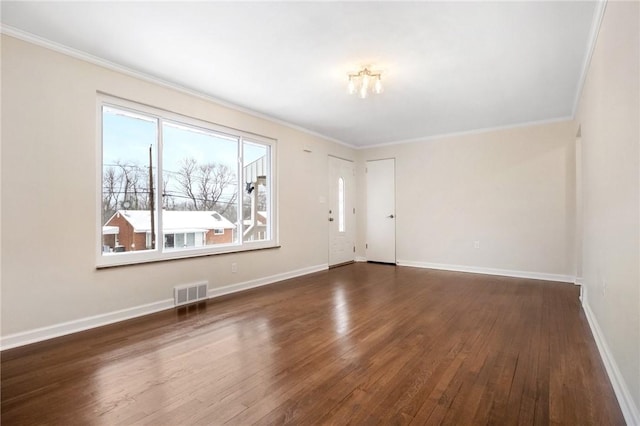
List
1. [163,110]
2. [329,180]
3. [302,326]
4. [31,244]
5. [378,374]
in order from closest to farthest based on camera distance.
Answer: [378,374], [31,244], [302,326], [163,110], [329,180]

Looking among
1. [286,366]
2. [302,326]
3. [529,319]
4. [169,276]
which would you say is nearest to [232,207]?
[169,276]

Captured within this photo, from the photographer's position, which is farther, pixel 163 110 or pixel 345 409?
pixel 163 110

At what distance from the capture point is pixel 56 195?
2.74m

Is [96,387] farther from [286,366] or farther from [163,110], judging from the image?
[163,110]

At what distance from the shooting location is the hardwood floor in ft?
5.50

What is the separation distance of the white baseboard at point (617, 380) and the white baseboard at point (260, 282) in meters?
3.75

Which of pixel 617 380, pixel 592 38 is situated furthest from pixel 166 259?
pixel 592 38

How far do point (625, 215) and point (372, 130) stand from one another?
163 inches

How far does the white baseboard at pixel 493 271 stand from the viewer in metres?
4.80

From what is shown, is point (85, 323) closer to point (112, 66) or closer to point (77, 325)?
point (77, 325)

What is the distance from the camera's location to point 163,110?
3.57 m

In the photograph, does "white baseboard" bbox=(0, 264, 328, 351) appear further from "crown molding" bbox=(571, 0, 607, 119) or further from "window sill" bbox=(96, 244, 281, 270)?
"crown molding" bbox=(571, 0, 607, 119)

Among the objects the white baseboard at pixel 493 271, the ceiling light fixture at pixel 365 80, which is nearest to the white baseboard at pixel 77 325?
the ceiling light fixture at pixel 365 80

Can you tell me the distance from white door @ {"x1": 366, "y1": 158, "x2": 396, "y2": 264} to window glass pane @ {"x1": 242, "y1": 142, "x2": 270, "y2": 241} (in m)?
2.71
